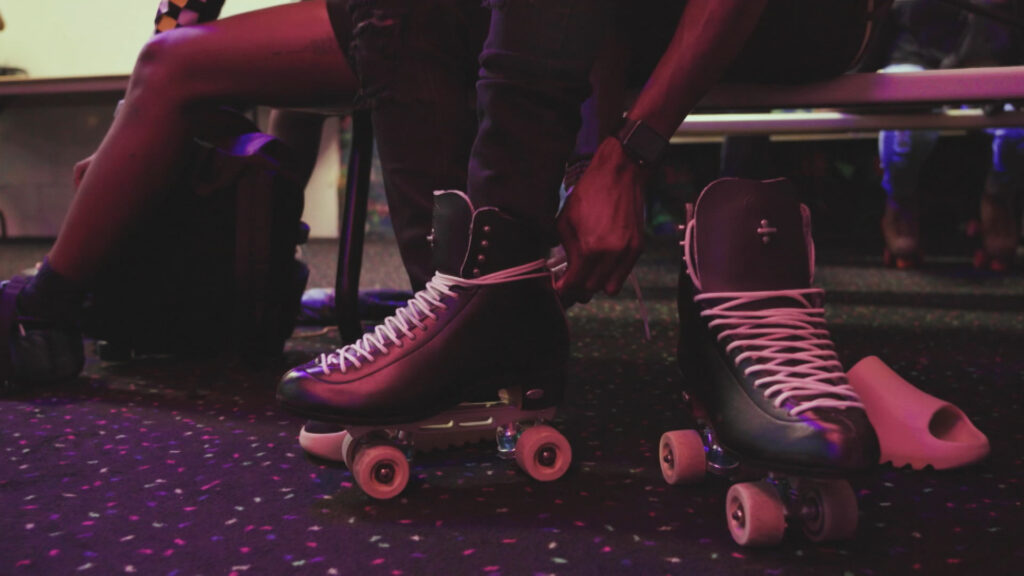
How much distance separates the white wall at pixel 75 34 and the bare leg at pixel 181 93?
3.42 metres

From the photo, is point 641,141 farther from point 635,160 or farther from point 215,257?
point 215,257

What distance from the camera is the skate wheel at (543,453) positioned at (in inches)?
24.2

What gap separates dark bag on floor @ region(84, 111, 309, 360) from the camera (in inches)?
40.7

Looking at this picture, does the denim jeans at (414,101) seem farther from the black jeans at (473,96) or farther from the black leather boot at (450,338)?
the black leather boot at (450,338)

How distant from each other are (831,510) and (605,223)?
0.26 m

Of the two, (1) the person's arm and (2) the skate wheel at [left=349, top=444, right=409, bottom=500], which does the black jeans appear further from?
(2) the skate wheel at [left=349, top=444, right=409, bottom=500]

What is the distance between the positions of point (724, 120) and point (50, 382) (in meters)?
1.44

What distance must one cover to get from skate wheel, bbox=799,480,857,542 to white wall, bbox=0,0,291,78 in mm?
4205

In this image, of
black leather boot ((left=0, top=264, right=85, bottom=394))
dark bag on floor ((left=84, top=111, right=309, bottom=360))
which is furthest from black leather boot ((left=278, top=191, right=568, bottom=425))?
black leather boot ((left=0, top=264, right=85, bottom=394))

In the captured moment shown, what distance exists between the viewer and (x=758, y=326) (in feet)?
1.75

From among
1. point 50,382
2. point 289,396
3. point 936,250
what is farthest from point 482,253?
point 936,250

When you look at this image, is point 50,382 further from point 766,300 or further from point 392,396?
point 766,300

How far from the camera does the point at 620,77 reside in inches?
35.2

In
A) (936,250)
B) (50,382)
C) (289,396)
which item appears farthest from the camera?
(936,250)
